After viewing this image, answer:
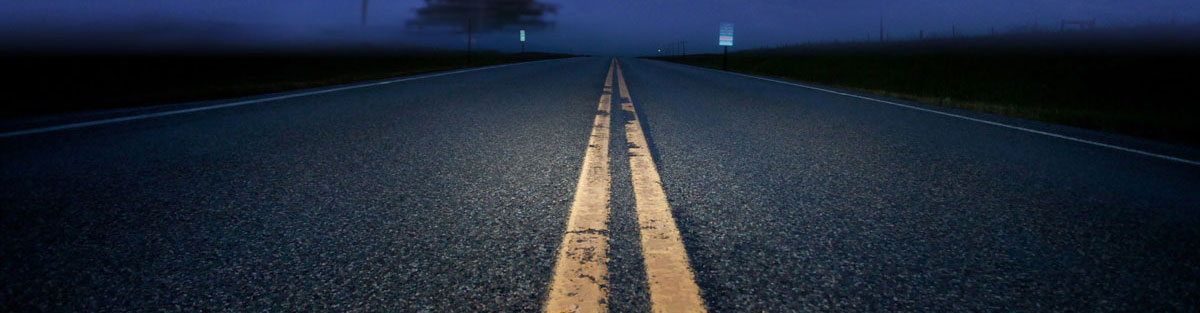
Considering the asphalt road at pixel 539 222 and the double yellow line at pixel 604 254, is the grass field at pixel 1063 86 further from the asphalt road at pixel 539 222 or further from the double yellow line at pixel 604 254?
the double yellow line at pixel 604 254

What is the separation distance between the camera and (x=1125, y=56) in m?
17.9

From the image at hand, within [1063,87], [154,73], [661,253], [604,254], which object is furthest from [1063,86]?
[154,73]

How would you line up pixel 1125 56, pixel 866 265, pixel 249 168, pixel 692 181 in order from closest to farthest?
pixel 866 265 → pixel 692 181 → pixel 249 168 → pixel 1125 56

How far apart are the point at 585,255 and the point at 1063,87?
719 inches

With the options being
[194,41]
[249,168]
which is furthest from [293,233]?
[194,41]

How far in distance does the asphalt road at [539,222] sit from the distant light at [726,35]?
28216mm

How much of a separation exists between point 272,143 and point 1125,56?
25.1 metres

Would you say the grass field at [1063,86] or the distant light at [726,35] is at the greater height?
the distant light at [726,35]

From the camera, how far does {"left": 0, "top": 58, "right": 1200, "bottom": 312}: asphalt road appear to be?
1321mm

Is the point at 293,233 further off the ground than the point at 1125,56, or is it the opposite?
the point at 1125,56

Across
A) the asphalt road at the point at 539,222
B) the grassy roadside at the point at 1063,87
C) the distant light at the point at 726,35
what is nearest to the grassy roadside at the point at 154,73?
the asphalt road at the point at 539,222

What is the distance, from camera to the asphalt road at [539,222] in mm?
1321

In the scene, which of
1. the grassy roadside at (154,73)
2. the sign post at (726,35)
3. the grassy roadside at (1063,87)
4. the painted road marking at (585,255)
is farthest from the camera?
the sign post at (726,35)

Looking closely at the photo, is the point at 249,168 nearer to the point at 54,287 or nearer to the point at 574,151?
the point at 54,287
